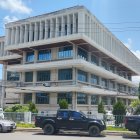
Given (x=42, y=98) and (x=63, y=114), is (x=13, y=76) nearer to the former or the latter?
(x=42, y=98)

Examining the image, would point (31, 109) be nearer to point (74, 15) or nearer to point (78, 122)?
point (74, 15)

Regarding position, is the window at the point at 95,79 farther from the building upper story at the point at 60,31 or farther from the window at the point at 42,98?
the window at the point at 42,98

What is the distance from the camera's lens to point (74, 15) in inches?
1757

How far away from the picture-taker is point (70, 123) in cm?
2111

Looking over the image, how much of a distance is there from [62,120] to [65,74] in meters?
24.7

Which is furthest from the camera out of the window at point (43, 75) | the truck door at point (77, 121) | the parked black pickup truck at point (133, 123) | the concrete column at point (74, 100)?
the window at point (43, 75)

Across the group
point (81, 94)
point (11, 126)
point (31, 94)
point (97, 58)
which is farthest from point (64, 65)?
point (11, 126)

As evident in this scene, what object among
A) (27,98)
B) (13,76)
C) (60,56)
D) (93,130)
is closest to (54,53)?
(60,56)

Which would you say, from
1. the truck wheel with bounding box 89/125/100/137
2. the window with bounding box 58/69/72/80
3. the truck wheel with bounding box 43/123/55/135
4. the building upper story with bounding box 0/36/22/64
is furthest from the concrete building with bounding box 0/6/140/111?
the truck wheel with bounding box 89/125/100/137

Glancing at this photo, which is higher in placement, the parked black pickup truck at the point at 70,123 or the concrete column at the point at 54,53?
the concrete column at the point at 54,53

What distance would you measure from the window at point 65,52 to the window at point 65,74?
242cm

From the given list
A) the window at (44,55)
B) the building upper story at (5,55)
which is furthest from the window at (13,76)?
the window at (44,55)

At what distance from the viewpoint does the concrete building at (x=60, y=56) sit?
1743 inches

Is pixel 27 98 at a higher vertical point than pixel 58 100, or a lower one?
higher
